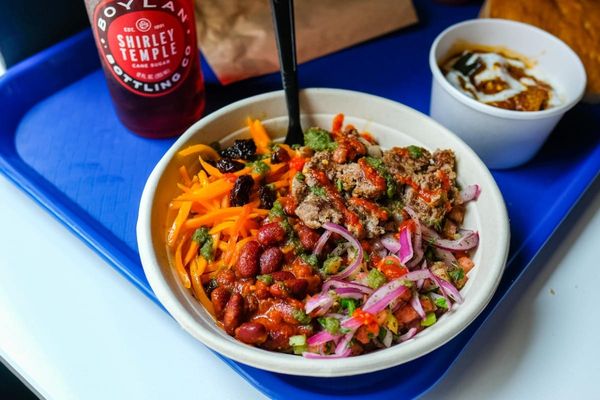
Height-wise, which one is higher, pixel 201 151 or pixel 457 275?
pixel 201 151

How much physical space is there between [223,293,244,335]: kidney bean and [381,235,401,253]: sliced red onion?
30 centimetres

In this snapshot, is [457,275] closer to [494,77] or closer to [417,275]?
[417,275]

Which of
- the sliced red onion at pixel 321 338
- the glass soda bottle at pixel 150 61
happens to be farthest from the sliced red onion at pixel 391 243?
the glass soda bottle at pixel 150 61

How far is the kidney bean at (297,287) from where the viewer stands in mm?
950

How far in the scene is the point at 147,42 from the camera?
1151mm

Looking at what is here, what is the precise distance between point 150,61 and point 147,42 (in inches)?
1.8

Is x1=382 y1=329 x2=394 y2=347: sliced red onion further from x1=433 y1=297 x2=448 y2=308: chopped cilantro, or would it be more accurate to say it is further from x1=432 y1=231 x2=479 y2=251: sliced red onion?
x1=432 y1=231 x2=479 y2=251: sliced red onion

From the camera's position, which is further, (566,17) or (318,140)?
(566,17)

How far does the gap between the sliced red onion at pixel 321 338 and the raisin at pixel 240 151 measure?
442 mm

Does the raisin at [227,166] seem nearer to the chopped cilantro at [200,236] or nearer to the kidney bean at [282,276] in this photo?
the chopped cilantro at [200,236]

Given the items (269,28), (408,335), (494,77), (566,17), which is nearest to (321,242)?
(408,335)

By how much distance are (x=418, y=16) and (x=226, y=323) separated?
4.23 feet

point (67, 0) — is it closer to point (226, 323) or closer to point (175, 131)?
point (175, 131)

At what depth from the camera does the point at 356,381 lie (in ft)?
3.15
